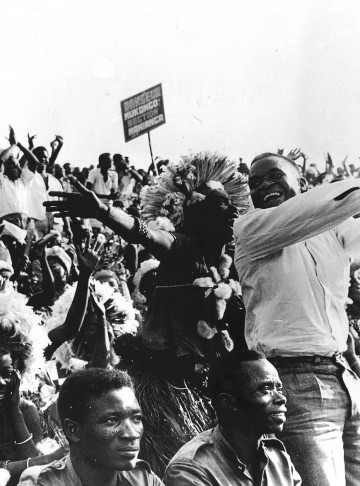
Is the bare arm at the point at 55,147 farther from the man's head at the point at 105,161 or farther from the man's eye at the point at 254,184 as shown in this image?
the man's eye at the point at 254,184

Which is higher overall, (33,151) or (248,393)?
(33,151)

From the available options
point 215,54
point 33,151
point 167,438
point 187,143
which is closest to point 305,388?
point 167,438

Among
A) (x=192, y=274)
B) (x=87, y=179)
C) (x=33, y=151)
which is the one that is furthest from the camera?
(x=87, y=179)

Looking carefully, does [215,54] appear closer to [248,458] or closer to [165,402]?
[165,402]

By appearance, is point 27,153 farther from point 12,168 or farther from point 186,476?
point 186,476

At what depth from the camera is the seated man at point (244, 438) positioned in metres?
2.47

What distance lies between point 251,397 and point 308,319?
0.30 meters

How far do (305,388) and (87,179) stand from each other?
437cm

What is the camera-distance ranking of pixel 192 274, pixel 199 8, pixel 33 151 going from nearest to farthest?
pixel 192 274 → pixel 199 8 → pixel 33 151

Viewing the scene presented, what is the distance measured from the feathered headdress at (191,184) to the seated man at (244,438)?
1.50 metres

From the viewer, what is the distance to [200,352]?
3.68 m

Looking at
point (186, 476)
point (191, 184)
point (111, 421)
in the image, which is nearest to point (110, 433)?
point (111, 421)

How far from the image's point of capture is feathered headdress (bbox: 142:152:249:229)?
4000 millimetres

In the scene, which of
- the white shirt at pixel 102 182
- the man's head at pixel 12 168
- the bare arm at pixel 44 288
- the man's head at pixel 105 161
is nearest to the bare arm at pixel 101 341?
the bare arm at pixel 44 288
